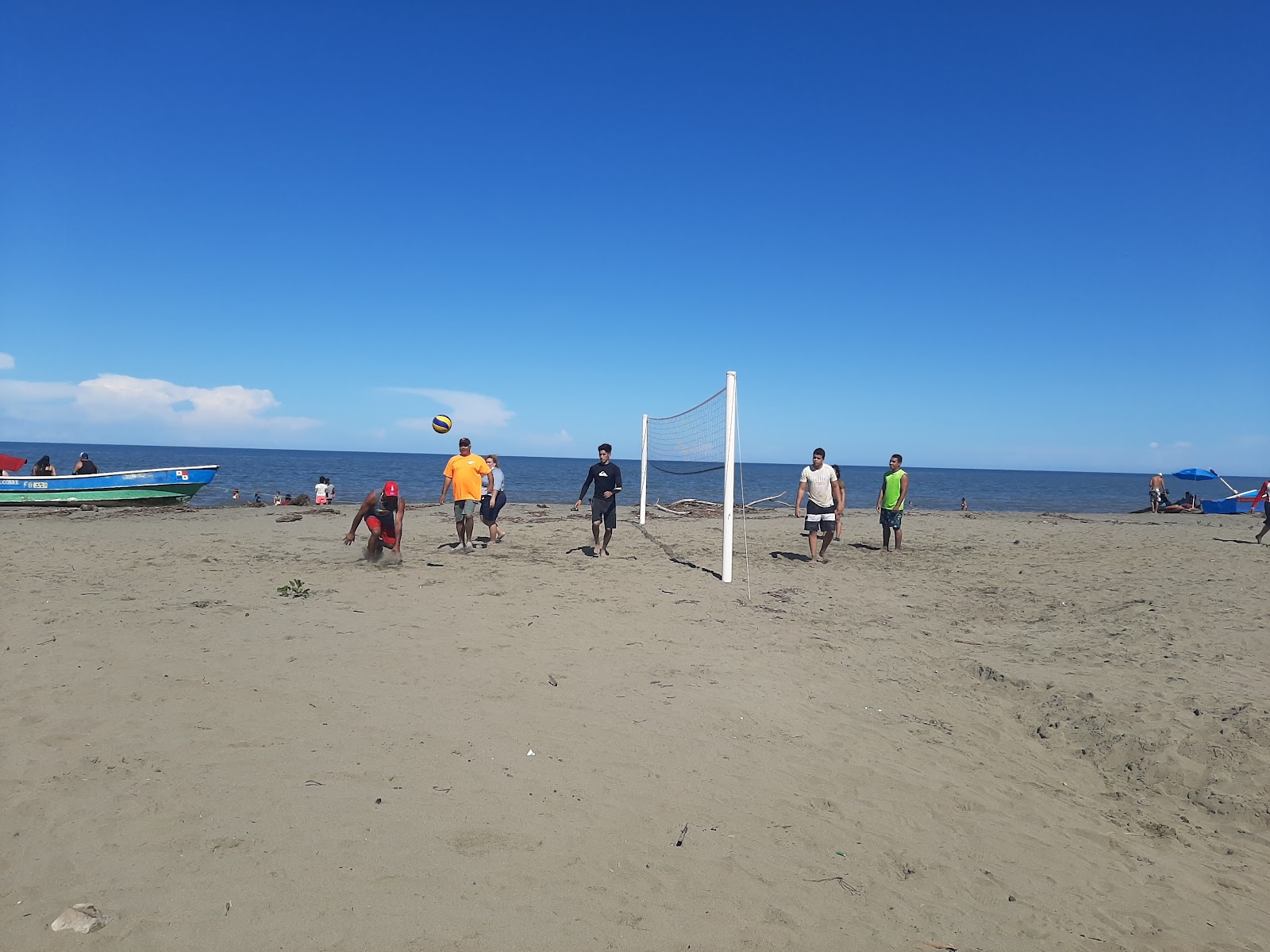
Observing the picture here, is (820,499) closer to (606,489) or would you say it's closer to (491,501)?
(606,489)

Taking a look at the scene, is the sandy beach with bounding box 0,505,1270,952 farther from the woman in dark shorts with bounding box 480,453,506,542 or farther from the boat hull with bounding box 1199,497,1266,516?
the boat hull with bounding box 1199,497,1266,516

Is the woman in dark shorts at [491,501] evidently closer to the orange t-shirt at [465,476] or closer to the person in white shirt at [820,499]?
the orange t-shirt at [465,476]

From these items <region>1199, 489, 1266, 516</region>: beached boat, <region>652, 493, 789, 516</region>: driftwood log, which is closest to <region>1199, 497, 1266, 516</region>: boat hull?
<region>1199, 489, 1266, 516</region>: beached boat

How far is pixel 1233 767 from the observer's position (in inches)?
155

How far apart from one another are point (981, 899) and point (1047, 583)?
7281 millimetres

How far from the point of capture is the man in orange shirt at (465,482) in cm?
1035

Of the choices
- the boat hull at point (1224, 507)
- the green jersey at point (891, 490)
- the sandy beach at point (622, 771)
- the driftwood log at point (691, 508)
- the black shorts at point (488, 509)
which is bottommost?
the sandy beach at point (622, 771)

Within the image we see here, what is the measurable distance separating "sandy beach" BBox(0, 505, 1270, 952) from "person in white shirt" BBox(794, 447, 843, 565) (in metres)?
3.11

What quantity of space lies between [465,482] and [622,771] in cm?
722

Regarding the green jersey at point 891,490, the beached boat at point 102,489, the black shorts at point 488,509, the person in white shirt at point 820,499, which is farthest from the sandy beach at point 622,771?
the beached boat at point 102,489

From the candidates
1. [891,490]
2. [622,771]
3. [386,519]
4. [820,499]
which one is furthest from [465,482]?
[622,771]

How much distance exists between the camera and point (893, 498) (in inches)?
468

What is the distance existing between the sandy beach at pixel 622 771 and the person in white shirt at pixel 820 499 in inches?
122

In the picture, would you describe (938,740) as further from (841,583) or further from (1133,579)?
(1133,579)
